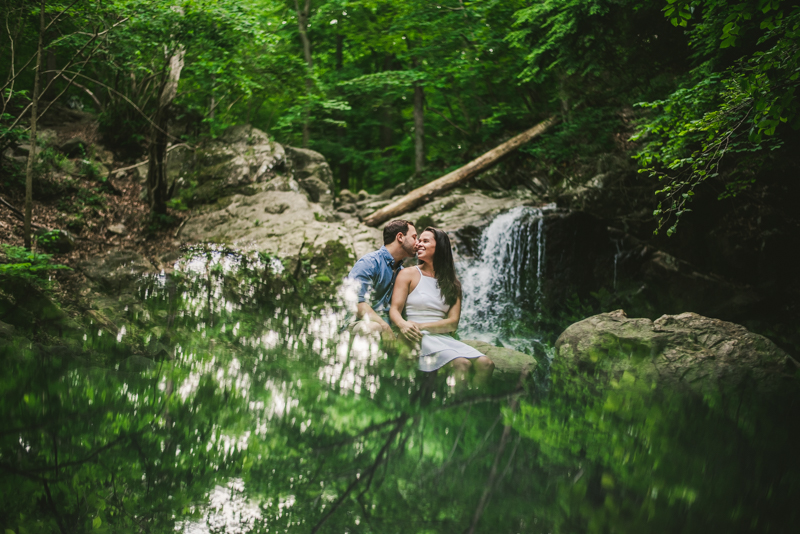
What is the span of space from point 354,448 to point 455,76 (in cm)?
1162

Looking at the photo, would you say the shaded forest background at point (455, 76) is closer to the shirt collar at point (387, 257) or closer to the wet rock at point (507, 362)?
the wet rock at point (507, 362)

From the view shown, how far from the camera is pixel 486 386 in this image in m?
3.14

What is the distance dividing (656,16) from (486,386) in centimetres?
560

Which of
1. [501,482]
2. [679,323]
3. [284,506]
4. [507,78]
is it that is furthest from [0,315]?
[507,78]

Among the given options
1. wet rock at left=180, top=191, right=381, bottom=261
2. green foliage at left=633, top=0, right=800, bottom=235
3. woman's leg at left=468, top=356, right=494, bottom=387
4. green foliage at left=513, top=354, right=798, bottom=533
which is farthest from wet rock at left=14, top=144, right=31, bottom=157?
green foliage at left=633, top=0, right=800, bottom=235

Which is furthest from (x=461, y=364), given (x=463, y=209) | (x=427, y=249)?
(x=463, y=209)

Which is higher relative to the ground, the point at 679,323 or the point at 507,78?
the point at 507,78

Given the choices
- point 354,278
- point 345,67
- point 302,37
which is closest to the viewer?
point 354,278

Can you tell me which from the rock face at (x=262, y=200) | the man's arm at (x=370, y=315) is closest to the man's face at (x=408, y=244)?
the man's arm at (x=370, y=315)

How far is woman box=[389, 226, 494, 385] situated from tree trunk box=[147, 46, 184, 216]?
6.23 metres

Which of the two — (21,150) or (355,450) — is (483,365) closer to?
(355,450)

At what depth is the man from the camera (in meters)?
3.56

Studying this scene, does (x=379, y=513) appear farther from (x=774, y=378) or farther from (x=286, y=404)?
(x=774, y=378)

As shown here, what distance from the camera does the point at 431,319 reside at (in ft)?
12.1
